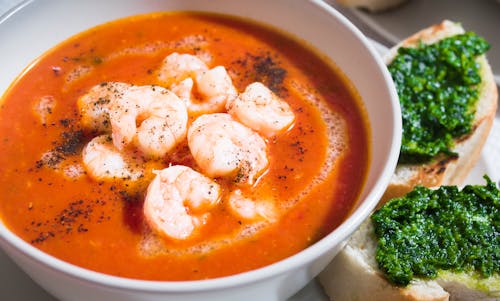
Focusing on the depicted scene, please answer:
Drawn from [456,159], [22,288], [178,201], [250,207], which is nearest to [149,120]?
[178,201]

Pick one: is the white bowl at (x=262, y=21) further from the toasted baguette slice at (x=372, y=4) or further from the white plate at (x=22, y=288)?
Result: the toasted baguette slice at (x=372, y=4)

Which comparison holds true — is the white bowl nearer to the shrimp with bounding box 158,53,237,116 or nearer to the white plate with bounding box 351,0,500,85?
the shrimp with bounding box 158,53,237,116

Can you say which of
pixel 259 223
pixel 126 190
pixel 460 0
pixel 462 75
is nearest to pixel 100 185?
pixel 126 190

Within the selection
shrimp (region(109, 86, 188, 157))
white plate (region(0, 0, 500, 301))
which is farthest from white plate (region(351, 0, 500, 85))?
shrimp (region(109, 86, 188, 157))

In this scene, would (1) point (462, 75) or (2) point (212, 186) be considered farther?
(1) point (462, 75)

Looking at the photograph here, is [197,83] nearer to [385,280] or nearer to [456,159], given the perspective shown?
[385,280]

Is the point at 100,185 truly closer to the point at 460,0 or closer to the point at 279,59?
the point at 279,59
